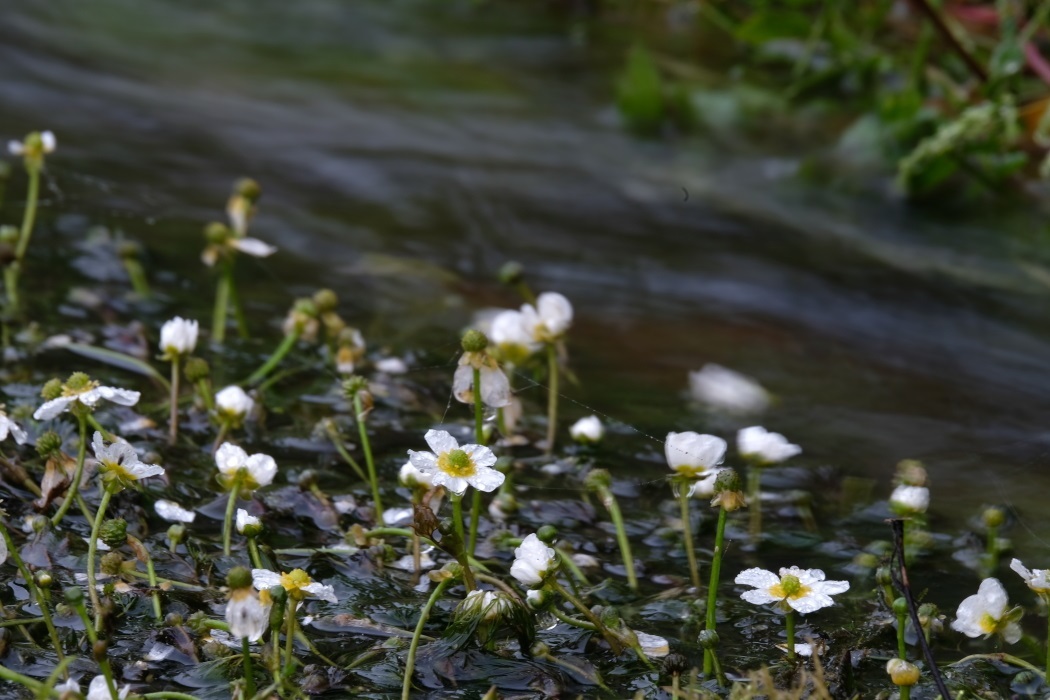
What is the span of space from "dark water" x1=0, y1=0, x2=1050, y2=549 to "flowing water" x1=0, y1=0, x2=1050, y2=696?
0.01 meters

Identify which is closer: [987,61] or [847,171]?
[847,171]

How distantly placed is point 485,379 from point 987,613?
74cm

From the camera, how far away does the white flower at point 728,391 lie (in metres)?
2.56

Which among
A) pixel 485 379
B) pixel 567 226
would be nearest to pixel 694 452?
pixel 485 379

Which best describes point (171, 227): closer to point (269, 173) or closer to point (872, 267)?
point (269, 173)

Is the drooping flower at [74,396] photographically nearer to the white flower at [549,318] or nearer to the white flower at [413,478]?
the white flower at [413,478]

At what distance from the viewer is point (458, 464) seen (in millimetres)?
1499

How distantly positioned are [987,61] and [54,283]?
11.9 feet

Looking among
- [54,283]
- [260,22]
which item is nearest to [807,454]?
[54,283]

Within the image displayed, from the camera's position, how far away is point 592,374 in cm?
269

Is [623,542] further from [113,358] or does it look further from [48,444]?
[113,358]

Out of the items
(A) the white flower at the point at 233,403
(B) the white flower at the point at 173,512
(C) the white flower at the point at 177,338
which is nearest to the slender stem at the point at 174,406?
(C) the white flower at the point at 177,338

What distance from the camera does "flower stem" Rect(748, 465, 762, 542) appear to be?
A: 6.61 feet

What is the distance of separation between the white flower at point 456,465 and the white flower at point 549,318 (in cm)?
63
